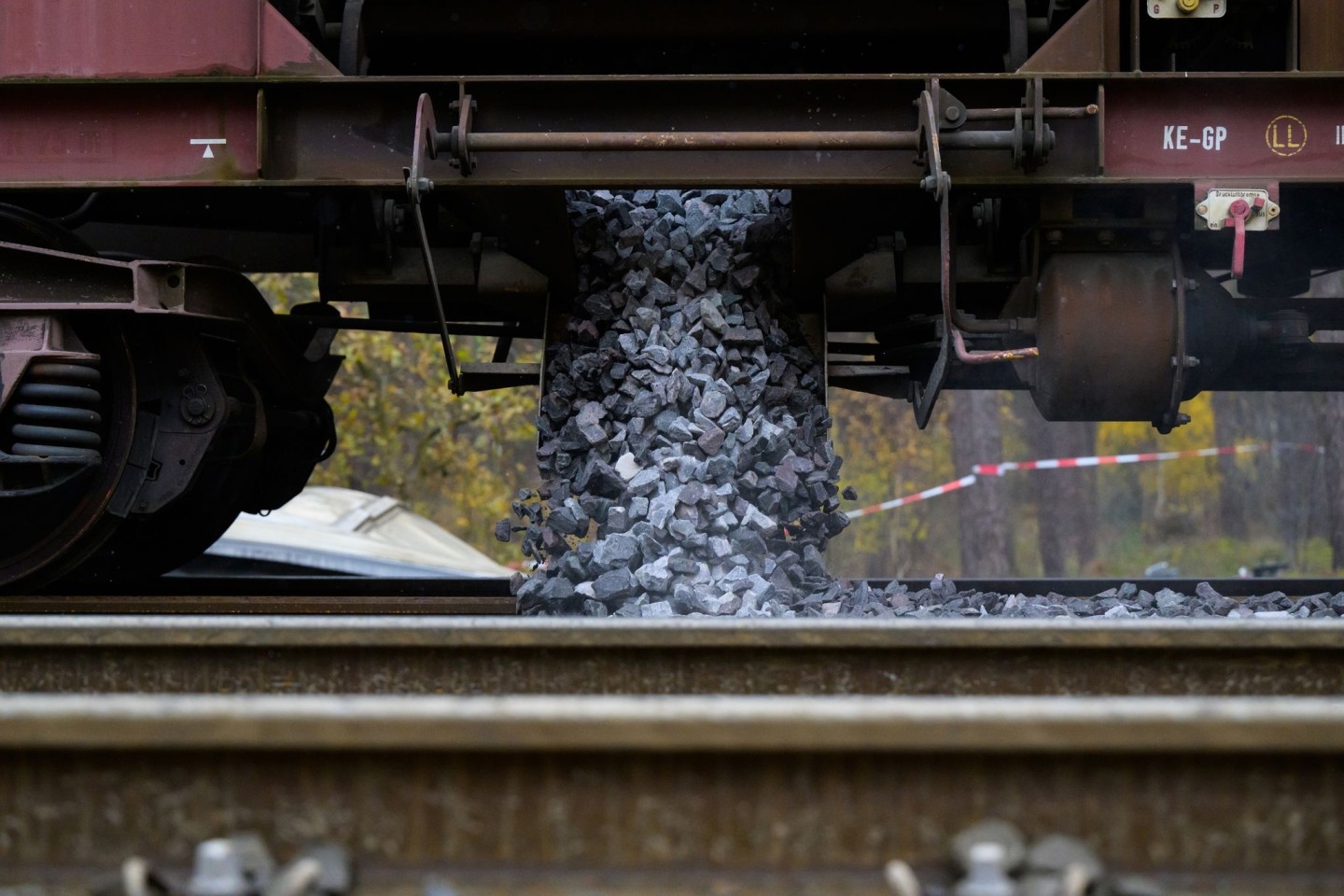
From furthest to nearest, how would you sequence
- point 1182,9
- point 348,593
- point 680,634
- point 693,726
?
point 348,593 → point 1182,9 → point 680,634 → point 693,726

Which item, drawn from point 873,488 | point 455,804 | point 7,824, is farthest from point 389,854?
point 873,488

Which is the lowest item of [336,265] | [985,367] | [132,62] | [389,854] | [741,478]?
[389,854]

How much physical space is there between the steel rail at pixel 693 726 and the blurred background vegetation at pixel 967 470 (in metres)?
6.41

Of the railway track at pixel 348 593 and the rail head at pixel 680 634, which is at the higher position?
the rail head at pixel 680 634

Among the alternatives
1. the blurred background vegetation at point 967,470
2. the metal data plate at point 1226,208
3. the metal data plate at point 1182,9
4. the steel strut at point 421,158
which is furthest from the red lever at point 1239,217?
the blurred background vegetation at point 967,470

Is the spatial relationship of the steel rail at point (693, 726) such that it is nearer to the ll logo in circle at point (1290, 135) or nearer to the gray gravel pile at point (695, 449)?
the gray gravel pile at point (695, 449)

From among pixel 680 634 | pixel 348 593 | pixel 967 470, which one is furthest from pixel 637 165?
A: pixel 967 470

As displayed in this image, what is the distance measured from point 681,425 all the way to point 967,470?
11.2 meters

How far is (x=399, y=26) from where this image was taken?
14.2 feet

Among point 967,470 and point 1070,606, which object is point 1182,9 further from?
point 967,470

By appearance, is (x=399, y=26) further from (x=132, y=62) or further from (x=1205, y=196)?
(x=1205, y=196)

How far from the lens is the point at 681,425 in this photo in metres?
4.37

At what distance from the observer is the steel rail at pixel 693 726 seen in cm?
153

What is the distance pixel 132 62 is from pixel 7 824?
3073mm
